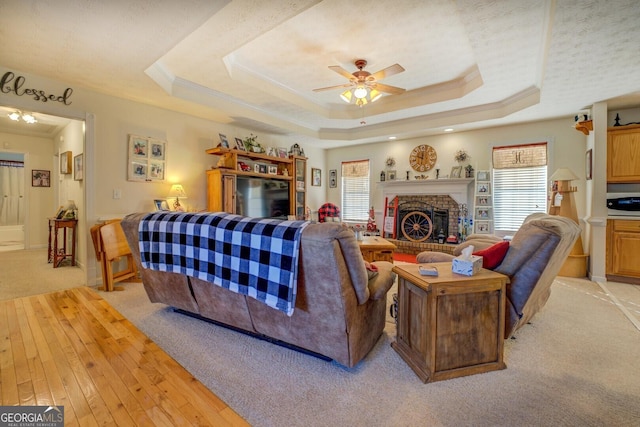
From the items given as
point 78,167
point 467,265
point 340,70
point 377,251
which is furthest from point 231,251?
point 78,167

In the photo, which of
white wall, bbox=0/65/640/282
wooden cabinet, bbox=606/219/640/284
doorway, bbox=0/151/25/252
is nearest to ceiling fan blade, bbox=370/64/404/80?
white wall, bbox=0/65/640/282

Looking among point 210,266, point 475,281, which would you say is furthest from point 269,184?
point 475,281

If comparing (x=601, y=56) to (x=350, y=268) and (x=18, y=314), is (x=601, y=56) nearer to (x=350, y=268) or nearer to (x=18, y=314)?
(x=350, y=268)

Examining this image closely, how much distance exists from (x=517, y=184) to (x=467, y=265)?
14.3 feet

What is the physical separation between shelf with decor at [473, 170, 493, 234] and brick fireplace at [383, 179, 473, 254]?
0.19 meters

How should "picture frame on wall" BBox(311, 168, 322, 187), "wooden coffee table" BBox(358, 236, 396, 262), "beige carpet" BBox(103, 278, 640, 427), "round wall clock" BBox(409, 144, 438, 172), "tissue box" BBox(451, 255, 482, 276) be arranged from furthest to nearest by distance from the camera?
"picture frame on wall" BBox(311, 168, 322, 187), "round wall clock" BBox(409, 144, 438, 172), "wooden coffee table" BBox(358, 236, 396, 262), "tissue box" BBox(451, 255, 482, 276), "beige carpet" BBox(103, 278, 640, 427)

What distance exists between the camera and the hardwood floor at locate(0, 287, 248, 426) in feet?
4.78

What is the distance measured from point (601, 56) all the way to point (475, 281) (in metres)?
2.80

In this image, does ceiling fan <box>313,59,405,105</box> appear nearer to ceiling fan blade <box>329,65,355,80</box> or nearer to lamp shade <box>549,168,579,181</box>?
ceiling fan blade <box>329,65,355,80</box>

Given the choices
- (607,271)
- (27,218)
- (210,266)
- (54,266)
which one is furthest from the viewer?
(27,218)

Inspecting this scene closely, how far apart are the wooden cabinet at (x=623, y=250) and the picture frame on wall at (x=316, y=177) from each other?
5384mm

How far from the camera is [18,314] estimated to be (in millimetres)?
2676

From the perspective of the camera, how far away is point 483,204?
535 centimetres

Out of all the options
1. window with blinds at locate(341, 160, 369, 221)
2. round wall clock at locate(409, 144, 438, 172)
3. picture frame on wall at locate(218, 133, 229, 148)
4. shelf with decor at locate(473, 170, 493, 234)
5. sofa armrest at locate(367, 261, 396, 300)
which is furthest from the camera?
window with blinds at locate(341, 160, 369, 221)
